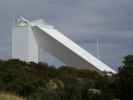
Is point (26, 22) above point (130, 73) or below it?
above

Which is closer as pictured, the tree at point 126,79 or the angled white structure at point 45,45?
the tree at point 126,79

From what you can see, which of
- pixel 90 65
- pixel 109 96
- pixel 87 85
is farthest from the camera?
pixel 90 65

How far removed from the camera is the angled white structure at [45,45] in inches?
3081

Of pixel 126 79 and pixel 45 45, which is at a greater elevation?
pixel 45 45

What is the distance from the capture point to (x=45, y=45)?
84.4 m

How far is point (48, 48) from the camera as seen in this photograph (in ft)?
275

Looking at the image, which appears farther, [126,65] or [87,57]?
[87,57]

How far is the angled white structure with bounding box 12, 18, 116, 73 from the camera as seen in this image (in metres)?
78.2

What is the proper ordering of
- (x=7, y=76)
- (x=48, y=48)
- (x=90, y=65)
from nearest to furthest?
(x=7, y=76) → (x=90, y=65) → (x=48, y=48)

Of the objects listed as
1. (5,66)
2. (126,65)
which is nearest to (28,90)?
(126,65)

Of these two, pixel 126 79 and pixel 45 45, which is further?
pixel 45 45

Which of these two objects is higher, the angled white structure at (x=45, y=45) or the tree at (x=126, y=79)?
the angled white structure at (x=45, y=45)

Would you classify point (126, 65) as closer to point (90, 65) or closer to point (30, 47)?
point (90, 65)

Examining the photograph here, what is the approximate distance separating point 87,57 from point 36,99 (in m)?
50.1
